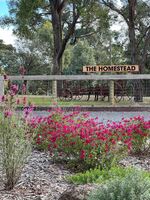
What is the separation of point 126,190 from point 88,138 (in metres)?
3.29

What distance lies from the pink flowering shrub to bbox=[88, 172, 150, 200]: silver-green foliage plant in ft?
9.66

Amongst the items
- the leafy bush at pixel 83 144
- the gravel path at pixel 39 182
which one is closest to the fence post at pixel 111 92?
the leafy bush at pixel 83 144

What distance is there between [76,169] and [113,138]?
738mm

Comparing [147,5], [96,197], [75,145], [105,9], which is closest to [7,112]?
[75,145]

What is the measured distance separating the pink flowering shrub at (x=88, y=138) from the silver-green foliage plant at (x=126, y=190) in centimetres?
294

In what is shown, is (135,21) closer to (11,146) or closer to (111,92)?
(111,92)

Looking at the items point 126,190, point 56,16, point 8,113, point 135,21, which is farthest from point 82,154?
point 135,21

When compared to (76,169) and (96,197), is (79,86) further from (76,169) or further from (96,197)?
(96,197)

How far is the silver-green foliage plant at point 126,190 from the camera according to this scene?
12.5 feet

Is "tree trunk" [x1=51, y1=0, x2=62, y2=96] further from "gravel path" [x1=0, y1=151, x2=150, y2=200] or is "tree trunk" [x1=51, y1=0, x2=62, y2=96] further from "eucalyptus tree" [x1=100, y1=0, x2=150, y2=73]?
"gravel path" [x1=0, y1=151, x2=150, y2=200]

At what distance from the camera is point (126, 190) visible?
390 cm

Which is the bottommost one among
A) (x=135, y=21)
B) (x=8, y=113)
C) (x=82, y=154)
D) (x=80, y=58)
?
(x=82, y=154)

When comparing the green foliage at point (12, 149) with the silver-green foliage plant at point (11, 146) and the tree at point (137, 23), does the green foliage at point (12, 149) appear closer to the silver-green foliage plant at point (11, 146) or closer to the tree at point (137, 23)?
the silver-green foliage plant at point (11, 146)

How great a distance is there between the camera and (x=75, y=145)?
7.44 m
